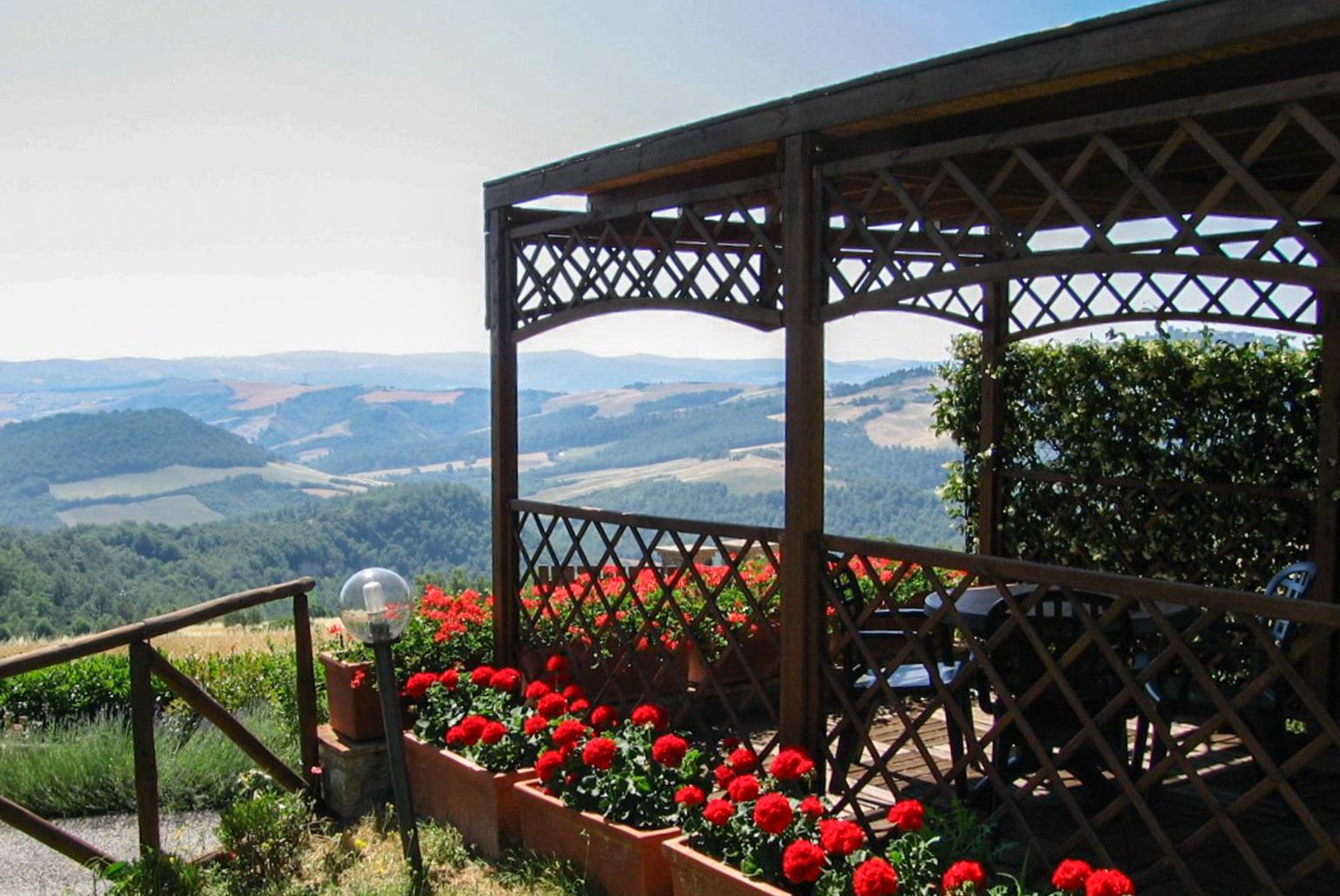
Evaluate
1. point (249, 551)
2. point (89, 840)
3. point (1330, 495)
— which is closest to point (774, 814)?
point (1330, 495)

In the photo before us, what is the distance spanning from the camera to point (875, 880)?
3.11m

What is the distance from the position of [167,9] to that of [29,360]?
157337 millimetres

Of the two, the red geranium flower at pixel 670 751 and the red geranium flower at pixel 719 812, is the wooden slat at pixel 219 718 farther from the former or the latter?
the red geranium flower at pixel 719 812

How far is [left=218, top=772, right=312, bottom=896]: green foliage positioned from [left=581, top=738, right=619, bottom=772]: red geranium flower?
4.56 feet

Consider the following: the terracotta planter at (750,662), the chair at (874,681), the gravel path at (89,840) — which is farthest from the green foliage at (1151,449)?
Result: the gravel path at (89,840)

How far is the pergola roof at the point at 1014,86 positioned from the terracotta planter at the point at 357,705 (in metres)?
2.30

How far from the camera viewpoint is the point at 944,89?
345cm

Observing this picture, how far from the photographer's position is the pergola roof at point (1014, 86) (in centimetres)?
279

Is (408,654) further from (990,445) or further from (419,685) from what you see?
(990,445)

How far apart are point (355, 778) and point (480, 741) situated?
2.88 ft

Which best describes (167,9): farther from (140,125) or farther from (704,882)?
(140,125)

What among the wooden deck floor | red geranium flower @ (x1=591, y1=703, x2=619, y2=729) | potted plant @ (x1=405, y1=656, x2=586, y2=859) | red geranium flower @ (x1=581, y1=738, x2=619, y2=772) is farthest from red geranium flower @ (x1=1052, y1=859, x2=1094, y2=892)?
potted plant @ (x1=405, y1=656, x2=586, y2=859)

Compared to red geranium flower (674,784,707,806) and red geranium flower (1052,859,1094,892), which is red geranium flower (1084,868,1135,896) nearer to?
red geranium flower (1052,859,1094,892)

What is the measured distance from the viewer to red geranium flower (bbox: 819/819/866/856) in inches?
132
